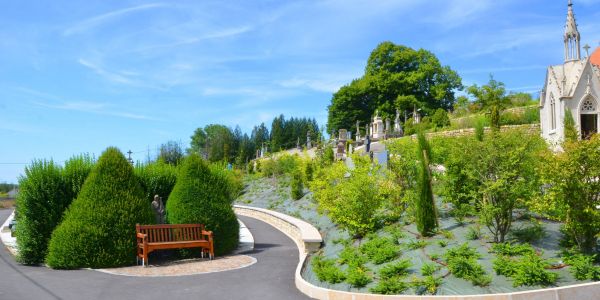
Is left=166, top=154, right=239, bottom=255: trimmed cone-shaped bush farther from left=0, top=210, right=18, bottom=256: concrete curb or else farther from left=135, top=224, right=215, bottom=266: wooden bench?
left=0, top=210, right=18, bottom=256: concrete curb

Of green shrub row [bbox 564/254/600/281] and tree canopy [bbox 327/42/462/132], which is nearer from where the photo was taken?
green shrub row [bbox 564/254/600/281]

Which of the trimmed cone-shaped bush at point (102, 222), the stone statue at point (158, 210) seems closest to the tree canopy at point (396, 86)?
the stone statue at point (158, 210)

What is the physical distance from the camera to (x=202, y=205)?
14266mm

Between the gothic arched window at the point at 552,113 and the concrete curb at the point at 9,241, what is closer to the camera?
the concrete curb at the point at 9,241

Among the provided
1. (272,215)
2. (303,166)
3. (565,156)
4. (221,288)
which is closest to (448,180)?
(565,156)

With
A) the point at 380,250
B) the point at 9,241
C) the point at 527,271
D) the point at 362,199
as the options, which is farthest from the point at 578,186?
the point at 9,241

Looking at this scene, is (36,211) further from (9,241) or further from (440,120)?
(440,120)

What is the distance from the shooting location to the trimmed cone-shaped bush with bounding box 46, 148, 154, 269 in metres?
12.3

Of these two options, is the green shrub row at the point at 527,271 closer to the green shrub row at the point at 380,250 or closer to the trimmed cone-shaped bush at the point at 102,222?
the green shrub row at the point at 380,250

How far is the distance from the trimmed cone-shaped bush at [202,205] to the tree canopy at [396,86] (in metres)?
43.4

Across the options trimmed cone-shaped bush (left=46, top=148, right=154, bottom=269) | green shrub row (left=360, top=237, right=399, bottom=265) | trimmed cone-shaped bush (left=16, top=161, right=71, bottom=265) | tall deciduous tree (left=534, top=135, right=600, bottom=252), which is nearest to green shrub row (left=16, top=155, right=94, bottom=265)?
trimmed cone-shaped bush (left=16, top=161, right=71, bottom=265)

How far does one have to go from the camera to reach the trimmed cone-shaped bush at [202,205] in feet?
46.4

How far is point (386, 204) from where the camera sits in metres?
13.7

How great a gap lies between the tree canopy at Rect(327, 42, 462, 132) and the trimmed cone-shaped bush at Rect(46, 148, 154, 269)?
150 ft
